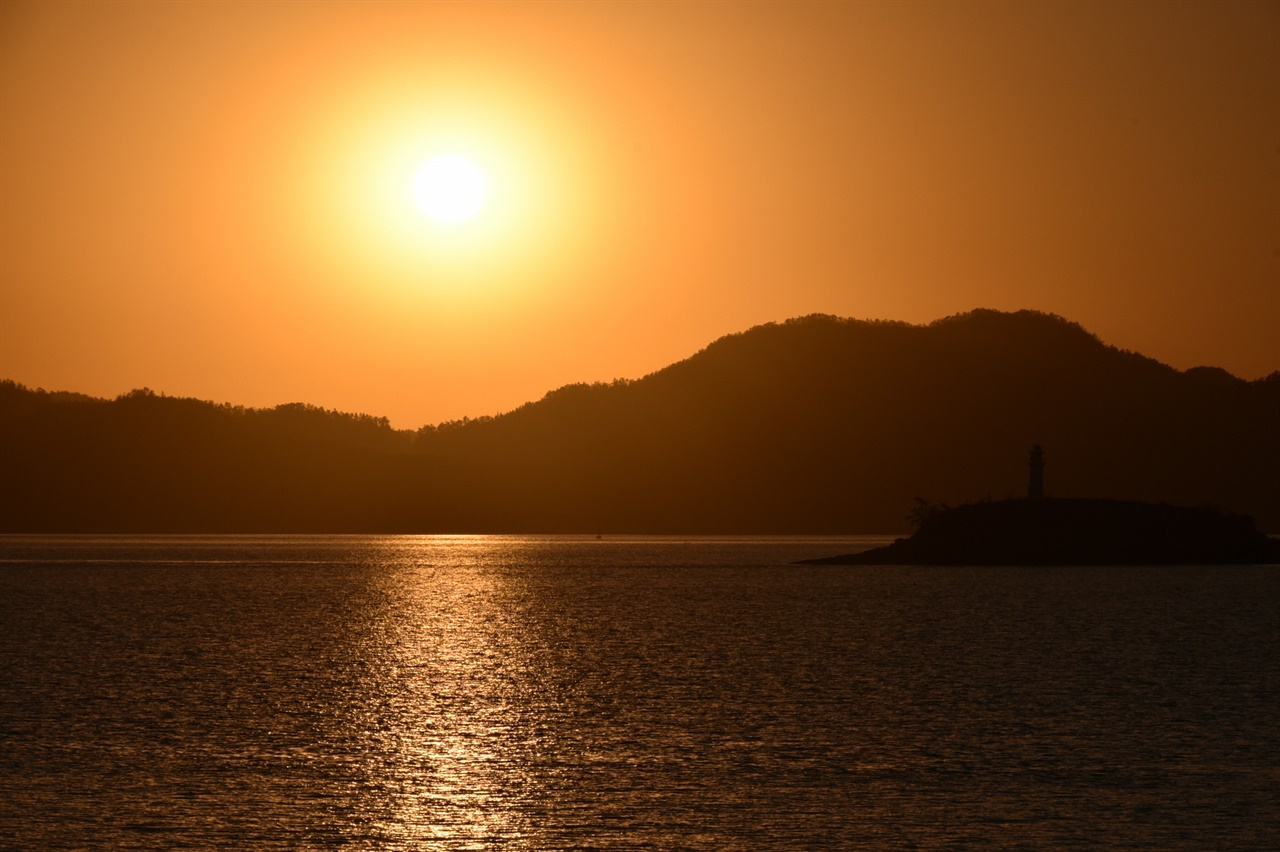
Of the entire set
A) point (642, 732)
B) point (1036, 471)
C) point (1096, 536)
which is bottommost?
point (642, 732)

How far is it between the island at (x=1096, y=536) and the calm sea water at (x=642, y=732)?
6201 centimetres

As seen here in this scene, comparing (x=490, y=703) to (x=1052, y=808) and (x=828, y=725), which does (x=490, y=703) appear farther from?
(x=1052, y=808)

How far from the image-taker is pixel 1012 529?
5728 inches

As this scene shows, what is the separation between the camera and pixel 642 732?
34.1 m

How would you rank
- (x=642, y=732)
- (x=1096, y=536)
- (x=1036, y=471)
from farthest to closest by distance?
1. (x=1096, y=536)
2. (x=1036, y=471)
3. (x=642, y=732)

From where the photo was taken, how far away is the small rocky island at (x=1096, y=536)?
146m

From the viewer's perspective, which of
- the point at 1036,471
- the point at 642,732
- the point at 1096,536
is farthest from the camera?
the point at 1096,536

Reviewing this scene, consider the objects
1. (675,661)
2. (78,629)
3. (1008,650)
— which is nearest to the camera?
(675,661)

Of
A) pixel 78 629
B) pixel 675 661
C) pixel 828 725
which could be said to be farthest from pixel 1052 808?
pixel 78 629

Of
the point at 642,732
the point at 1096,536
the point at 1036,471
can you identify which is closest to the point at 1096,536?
the point at 1096,536

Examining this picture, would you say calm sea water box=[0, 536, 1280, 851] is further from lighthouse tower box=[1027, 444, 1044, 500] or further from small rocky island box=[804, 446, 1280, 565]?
small rocky island box=[804, 446, 1280, 565]

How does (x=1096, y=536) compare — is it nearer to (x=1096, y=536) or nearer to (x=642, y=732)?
(x=1096, y=536)

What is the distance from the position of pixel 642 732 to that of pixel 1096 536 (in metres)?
121

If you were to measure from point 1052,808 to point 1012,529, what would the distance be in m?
125
